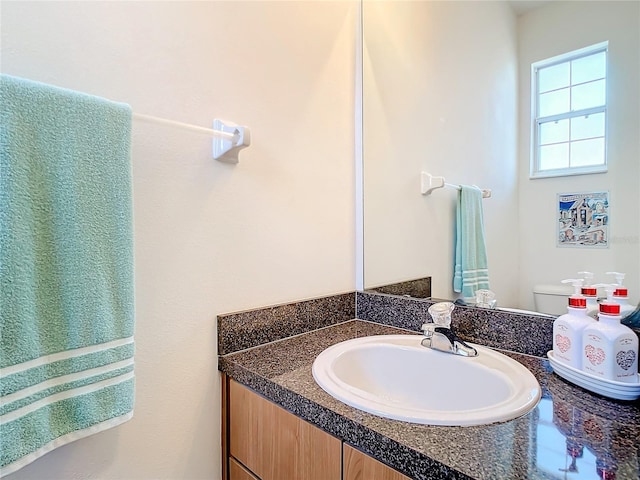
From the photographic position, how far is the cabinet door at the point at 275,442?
63 cm

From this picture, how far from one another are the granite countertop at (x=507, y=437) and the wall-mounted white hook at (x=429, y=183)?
668mm

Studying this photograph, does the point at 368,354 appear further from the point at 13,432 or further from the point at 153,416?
the point at 13,432

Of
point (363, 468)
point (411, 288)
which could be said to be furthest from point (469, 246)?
point (363, 468)

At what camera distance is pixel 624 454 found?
1.55 ft

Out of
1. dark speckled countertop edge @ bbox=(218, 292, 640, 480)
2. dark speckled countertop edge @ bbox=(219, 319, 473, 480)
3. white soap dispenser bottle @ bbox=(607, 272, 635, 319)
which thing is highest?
white soap dispenser bottle @ bbox=(607, 272, 635, 319)

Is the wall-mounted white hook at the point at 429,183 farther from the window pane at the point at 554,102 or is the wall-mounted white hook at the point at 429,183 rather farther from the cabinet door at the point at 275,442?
the cabinet door at the point at 275,442

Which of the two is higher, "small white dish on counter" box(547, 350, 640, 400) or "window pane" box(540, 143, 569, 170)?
"window pane" box(540, 143, 569, 170)

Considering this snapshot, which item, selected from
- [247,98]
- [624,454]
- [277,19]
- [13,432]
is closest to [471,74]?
[277,19]

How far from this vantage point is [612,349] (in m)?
0.62

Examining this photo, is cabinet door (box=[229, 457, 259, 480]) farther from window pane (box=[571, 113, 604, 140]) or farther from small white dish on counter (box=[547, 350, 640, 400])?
window pane (box=[571, 113, 604, 140])

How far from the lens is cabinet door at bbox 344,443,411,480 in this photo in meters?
0.53

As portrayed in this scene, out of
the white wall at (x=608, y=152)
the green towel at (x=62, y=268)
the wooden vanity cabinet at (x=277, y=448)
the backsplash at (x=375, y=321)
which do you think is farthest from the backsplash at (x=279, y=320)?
the white wall at (x=608, y=152)

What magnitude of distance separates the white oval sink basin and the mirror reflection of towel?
0.22 meters

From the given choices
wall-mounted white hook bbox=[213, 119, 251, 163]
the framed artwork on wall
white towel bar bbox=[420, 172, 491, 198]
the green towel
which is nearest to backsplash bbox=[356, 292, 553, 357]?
the framed artwork on wall
